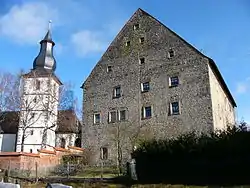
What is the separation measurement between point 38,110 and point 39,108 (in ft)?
1.22

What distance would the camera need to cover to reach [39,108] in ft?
157

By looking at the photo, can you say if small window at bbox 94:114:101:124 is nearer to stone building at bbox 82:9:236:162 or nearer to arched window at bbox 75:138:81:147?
stone building at bbox 82:9:236:162

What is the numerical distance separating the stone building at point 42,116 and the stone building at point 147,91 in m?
14.5

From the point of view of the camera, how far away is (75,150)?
33406mm

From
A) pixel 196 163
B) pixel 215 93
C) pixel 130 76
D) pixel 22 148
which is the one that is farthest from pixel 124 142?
pixel 22 148

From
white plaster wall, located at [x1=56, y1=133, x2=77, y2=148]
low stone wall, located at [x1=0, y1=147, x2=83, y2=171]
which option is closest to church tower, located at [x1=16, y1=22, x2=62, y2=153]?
white plaster wall, located at [x1=56, y1=133, x2=77, y2=148]

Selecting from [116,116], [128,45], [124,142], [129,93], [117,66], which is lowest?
[124,142]

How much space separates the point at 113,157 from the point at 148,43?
12093mm

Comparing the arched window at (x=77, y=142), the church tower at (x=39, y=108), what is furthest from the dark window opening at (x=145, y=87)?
the arched window at (x=77, y=142)

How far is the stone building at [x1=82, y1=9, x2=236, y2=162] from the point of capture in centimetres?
2903

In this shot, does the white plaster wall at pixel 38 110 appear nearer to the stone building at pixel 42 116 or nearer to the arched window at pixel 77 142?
the stone building at pixel 42 116

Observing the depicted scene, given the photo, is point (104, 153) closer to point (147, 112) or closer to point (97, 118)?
point (97, 118)

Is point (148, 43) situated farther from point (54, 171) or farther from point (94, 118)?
point (54, 171)

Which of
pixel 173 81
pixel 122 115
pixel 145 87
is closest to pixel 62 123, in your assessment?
pixel 122 115
